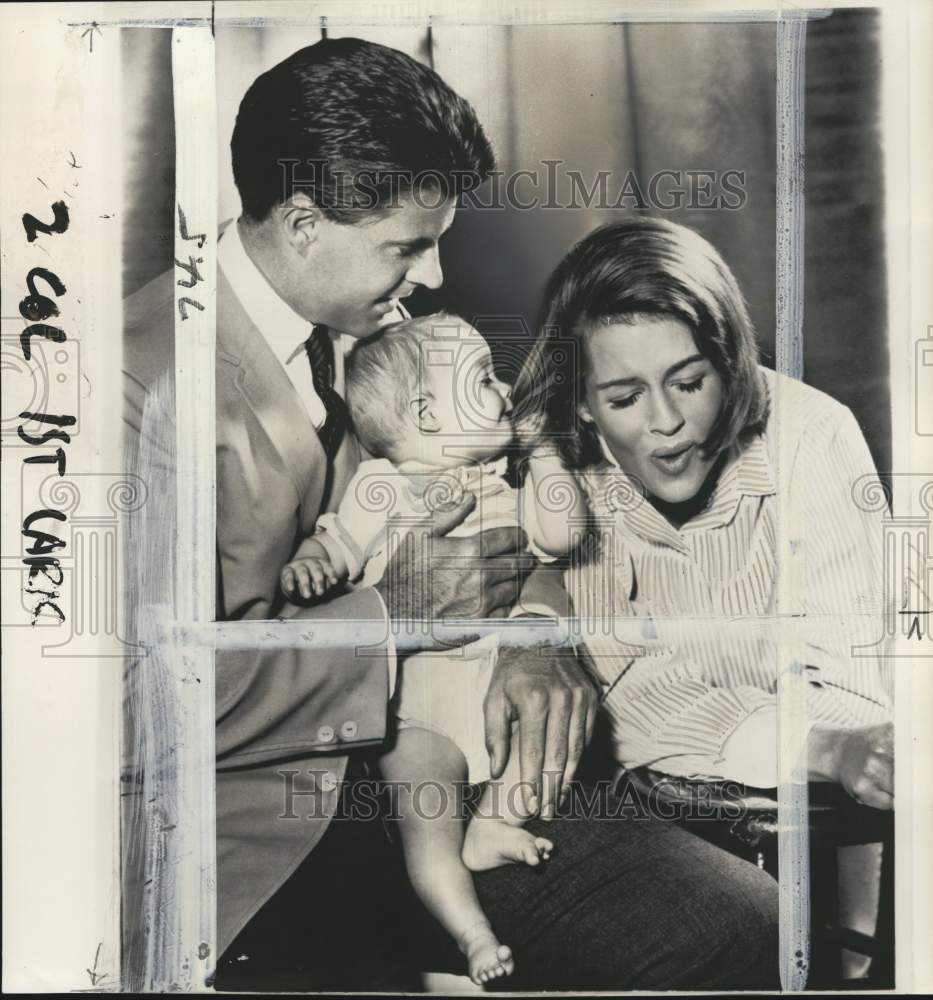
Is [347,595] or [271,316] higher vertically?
[271,316]

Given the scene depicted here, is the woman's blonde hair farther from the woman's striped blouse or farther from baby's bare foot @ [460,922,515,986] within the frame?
baby's bare foot @ [460,922,515,986]

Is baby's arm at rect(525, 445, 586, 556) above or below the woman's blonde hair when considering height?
below

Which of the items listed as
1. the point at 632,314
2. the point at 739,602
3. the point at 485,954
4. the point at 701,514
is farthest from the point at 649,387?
the point at 485,954

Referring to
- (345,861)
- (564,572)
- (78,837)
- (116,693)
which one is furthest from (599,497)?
(78,837)

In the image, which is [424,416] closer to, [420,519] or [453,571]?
[420,519]

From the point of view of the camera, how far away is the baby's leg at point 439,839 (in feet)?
8.96

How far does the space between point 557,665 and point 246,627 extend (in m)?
0.70

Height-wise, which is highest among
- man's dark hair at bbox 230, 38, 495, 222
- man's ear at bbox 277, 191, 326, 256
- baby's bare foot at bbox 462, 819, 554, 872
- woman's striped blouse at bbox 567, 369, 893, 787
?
man's dark hair at bbox 230, 38, 495, 222

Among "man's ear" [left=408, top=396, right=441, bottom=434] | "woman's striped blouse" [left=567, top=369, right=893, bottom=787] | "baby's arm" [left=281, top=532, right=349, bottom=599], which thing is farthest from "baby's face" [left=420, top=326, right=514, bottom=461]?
"baby's arm" [left=281, top=532, right=349, bottom=599]

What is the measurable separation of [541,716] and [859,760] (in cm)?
72

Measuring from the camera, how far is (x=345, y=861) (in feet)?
8.98

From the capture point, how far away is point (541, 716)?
2.74 m

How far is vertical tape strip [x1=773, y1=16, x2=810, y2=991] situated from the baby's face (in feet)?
2.07

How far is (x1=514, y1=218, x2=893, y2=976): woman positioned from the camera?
273 centimetres
